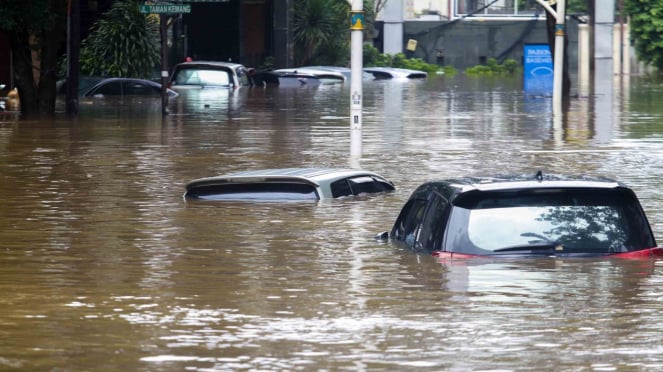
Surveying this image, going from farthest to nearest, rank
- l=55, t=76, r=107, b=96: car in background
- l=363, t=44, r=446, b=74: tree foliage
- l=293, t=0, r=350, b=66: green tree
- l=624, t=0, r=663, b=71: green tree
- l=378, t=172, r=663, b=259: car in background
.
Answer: l=624, t=0, r=663, b=71: green tree → l=363, t=44, r=446, b=74: tree foliage → l=293, t=0, r=350, b=66: green tree → l=55, t=76, r=107, b=96: car in background → l=378, t=172, r=663, b=259: car in background

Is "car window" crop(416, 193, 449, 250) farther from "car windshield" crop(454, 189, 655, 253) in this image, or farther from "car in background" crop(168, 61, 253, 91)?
"car in background" crop(168, 61, 253, 91)

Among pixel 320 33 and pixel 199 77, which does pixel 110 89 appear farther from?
pixel 320 33

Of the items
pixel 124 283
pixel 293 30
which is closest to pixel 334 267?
pixel 124 283

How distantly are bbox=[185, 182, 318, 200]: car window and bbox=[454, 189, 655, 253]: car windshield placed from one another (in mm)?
7675

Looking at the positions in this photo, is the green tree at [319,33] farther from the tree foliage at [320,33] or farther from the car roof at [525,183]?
the car roof at [525,183]

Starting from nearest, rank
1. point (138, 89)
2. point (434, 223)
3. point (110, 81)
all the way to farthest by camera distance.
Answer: point (434, 223) < point (110, 81) < point (138, 89)

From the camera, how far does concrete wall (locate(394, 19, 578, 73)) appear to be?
85125mm

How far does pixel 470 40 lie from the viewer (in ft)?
280

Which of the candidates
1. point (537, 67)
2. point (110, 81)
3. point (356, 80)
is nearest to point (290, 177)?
point (356, 80)

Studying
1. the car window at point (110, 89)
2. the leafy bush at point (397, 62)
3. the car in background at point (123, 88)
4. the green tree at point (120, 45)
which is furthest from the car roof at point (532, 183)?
the leafy bush at point (397, 62)

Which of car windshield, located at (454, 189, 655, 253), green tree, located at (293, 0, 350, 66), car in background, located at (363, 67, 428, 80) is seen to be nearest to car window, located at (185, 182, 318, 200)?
car windshield, located at (454, 189, 655, 253)

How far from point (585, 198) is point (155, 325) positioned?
2993mm

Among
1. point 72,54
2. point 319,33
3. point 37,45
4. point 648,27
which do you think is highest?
point 648,27

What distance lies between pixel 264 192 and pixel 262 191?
0.10ft
